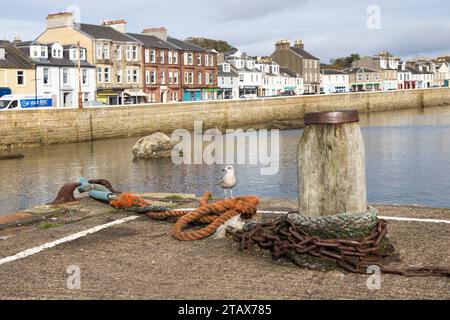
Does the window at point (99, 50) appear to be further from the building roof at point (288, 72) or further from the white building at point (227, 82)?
the building roof at point (288, 72)

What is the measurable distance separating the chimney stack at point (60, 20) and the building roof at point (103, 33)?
1.04 metres

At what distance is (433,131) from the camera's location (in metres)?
49.0

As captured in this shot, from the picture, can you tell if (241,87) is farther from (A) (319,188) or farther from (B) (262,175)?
(A) (319,188)

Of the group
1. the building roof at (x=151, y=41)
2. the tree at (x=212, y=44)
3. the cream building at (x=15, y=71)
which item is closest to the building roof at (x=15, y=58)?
the cream building at (x=15, y=71)

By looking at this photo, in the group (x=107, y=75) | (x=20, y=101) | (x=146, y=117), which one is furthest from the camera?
(x=107, y=75)

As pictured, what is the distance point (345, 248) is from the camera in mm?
5875

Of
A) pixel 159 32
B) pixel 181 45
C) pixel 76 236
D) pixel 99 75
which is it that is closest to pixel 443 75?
pixel 181 45

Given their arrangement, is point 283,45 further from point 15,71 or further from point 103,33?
point 15,71

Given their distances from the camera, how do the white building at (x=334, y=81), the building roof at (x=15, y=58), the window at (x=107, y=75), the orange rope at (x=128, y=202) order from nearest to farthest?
the orange rope at (x=128, y=202)
the building roof at (x=15, y=58)
the window at (x=107, y=75)
the white building at (x=334, y=81)

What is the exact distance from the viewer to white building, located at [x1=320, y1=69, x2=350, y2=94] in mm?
116188

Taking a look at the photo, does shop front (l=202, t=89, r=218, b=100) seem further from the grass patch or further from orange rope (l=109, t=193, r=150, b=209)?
the grass patch

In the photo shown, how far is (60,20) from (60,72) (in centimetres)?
897

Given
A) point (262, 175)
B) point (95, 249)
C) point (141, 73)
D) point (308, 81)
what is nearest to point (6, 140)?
point (262, 175)

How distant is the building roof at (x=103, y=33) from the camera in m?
62.2
